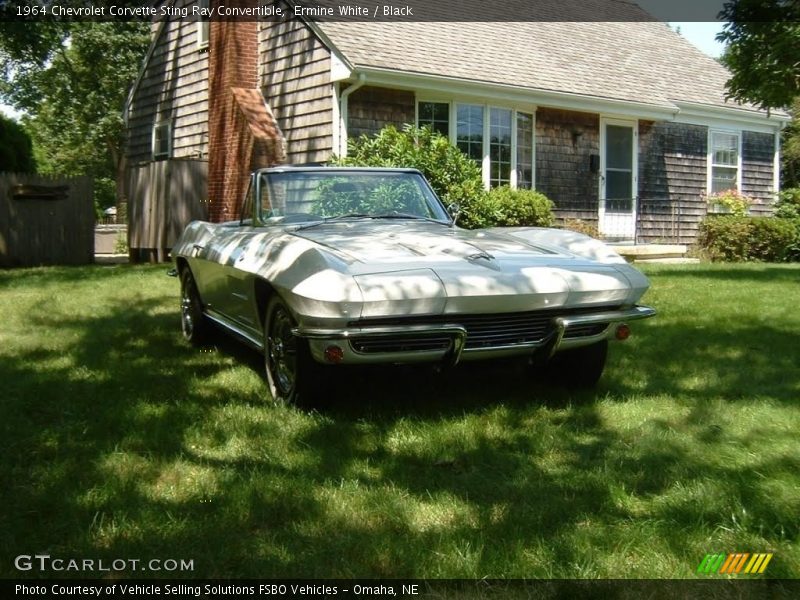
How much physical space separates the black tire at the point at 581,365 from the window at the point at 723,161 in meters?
15.9

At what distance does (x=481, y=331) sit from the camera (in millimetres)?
4434

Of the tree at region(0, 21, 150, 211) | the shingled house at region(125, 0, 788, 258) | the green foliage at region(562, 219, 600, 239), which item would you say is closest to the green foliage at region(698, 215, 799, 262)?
the shingled house at region(125, 0, 788, 258)

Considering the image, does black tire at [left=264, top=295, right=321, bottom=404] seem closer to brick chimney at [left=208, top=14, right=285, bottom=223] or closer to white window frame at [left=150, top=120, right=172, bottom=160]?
brick chimney at [left=208, top=14, right=285, bottom=223]

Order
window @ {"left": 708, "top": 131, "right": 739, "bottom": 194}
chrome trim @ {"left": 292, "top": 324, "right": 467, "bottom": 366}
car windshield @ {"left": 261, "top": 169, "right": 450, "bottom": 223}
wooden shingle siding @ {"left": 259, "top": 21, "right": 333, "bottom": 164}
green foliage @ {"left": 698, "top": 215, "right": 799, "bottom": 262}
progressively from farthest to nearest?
window @ {"left": 708, "top": 131, "right": 739, "bottom": 194} → green foliage @ {"left": 698, "top": 215, "right": 799, "bottom": 262} → wooden shingle siding @ {"left": 259, "top": 21, "right": 333, "bottom": 164} → car windshield @ {"left": 261, "top": 169, "right": 450, "bottom": 223} → chrome trim @ {"left": 292, "top": 324, "right": 467, "bottom": 366}

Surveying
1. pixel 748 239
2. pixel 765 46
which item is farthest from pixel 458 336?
pixel 748 239

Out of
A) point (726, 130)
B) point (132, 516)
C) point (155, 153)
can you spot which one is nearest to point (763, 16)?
point (726, 130)

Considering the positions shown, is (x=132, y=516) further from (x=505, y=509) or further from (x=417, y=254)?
(x=417, y=254)

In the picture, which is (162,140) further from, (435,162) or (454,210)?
(454,210)

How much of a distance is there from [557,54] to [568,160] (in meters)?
2.53

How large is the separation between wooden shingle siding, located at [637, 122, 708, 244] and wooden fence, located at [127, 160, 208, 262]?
9.38 m

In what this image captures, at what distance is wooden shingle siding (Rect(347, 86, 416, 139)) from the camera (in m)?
14.2

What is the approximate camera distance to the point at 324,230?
535cm

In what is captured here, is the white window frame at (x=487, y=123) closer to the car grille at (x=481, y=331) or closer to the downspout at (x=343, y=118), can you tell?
the downspout at (x=343, y=118)

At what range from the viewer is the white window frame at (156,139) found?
19141 millimetres
